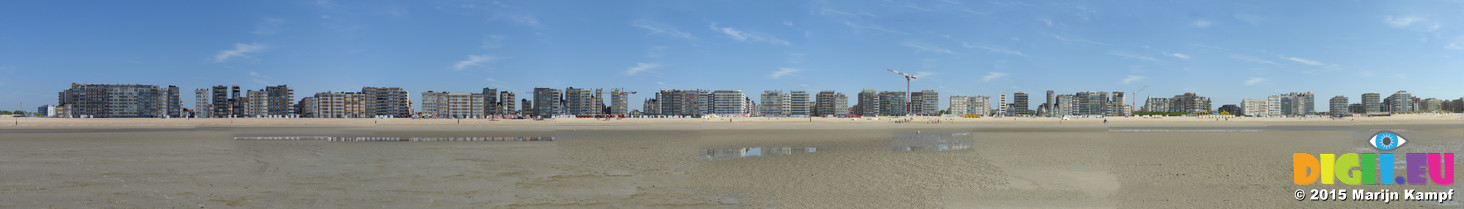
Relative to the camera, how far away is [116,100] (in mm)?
132750

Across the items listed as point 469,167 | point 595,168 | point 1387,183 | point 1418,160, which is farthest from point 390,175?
point 1418,160

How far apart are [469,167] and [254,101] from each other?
174m

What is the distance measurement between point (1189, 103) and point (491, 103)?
563 ft

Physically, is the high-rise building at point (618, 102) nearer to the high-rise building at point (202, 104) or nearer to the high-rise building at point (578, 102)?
the high-rise building at point (578, 102)

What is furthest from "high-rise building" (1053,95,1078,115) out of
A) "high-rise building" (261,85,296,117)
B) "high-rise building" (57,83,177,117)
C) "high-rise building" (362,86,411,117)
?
"high-rise building" (57,83,177,117)

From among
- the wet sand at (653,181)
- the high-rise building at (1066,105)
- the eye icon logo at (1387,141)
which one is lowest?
the wet sand at (653,181)

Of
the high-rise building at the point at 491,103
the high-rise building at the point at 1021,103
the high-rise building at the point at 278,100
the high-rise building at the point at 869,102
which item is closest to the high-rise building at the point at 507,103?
the high-rise building at the point at 491,103

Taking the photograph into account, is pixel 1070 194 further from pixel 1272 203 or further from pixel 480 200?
pixel 480 200

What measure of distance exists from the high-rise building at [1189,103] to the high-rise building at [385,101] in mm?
185919

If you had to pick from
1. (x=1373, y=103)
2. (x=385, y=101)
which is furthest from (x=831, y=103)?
(x=1373, y=103)

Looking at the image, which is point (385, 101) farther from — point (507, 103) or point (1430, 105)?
point (1430, 105)

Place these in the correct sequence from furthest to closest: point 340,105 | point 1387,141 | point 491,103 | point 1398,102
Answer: point 1398,102
point 491,103
point 340,105
point 1387,141

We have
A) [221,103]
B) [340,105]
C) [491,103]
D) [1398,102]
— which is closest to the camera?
[340,105]

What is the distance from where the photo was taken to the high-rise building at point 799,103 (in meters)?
192
